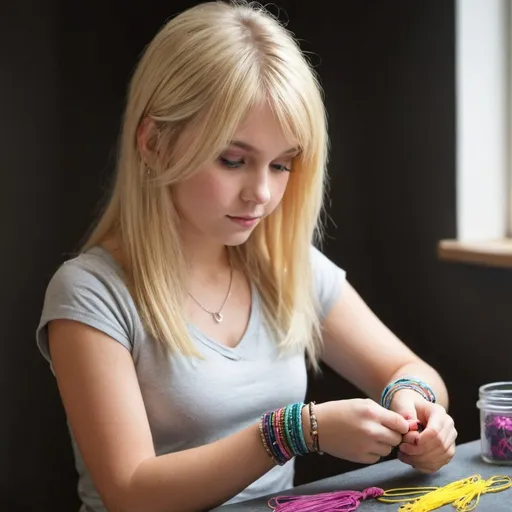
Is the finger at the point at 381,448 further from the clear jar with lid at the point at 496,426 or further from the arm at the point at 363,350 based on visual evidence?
the arm at the point at 363,350

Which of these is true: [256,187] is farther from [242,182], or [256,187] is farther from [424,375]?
[424,375]

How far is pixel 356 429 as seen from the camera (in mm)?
1227

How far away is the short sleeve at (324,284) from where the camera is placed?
1.68 metres

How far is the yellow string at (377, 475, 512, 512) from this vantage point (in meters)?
1.16

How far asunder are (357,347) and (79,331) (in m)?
0.55

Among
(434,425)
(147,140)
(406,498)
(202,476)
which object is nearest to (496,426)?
(434,425)

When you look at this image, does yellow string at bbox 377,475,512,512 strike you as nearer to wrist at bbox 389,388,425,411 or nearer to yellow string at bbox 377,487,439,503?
yellow string at bbox 377,487,439,503

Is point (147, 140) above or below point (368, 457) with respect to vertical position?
above

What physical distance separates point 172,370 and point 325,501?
0.36 metres

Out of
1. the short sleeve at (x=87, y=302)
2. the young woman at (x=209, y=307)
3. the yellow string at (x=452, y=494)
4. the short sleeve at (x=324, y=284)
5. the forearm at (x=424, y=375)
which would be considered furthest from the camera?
the short sleeve at (x=324, y=284)

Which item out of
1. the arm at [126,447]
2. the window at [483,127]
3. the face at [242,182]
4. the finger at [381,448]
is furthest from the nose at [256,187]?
the window at [483,127]

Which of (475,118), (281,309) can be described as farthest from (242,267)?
(475,118)

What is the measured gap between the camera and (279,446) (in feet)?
4.05

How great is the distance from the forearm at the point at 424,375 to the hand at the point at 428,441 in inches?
8.6
